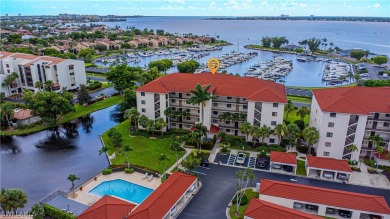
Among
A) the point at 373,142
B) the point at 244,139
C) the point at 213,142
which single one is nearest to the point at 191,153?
the point at 213,142

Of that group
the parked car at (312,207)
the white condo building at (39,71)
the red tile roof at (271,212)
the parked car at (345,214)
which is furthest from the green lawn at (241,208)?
the white condo building at (39,71)

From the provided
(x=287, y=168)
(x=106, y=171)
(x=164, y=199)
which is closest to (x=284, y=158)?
(x=287, y=168)

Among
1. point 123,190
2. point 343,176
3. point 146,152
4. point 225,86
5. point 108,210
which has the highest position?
point 225,86

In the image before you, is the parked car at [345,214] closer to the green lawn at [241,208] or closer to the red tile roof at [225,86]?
the green lawn at [241,208]

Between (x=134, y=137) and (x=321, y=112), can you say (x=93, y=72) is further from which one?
(x=321, y=112)

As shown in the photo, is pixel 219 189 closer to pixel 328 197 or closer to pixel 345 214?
pixel 328 197

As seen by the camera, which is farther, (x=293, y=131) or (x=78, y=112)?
(x=78, y=112)

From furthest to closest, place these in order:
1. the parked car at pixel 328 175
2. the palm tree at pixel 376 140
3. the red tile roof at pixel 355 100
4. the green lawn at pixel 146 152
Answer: the green lawn at pixel 146 152, the red tile roof at pixel 355 100, the palm tree at pixel 376 140, the parked car at pixel 328 175

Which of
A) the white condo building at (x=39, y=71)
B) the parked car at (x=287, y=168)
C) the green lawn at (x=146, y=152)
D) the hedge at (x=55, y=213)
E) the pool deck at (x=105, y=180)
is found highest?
the white condo building at (x=39, y=71)
